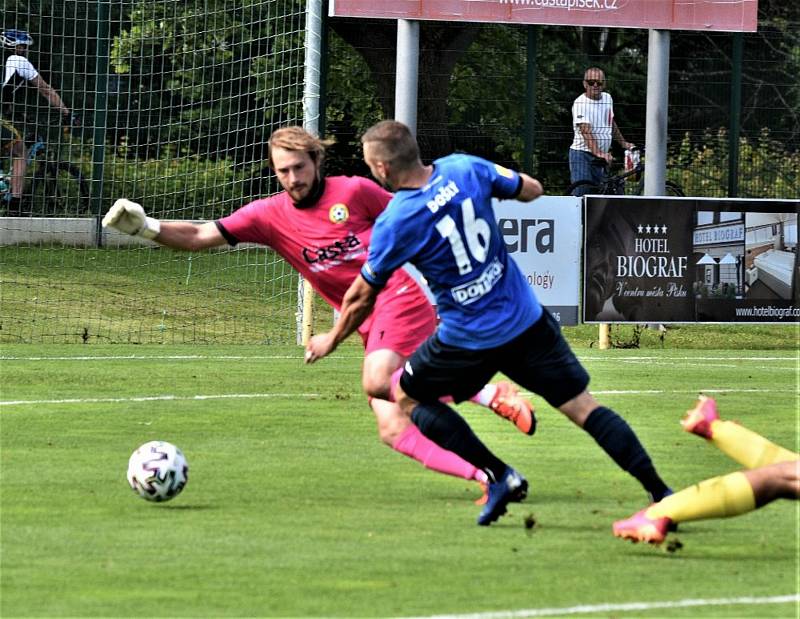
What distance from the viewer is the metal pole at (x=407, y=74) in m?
18.5

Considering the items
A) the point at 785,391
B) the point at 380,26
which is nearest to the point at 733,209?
the point at 785,391

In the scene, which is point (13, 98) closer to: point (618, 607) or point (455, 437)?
point (455, 437)

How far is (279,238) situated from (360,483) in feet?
4.52

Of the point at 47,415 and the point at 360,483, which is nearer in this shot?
the point at 360,483

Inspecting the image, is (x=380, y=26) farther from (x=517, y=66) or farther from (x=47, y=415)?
(x=47, y=415)

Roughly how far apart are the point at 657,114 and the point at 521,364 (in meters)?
12.5

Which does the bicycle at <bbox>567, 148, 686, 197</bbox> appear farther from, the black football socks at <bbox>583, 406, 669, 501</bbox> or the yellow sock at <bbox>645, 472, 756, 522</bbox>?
the yellow sock at <bbox>645, 472, 756, 522</bbox>

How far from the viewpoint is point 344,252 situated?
868 cm

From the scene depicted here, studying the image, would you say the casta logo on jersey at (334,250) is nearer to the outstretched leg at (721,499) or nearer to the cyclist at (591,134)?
the outstretched leg at (721,499)

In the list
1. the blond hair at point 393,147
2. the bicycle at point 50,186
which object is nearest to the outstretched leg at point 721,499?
the blond hair at point 393,147

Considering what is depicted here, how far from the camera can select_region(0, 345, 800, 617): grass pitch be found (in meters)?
6.07

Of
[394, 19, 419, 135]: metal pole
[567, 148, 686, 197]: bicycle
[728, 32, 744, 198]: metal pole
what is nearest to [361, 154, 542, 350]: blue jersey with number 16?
[394, 19, 419, 135]: metal pole

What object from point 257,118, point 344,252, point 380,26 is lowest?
point 344,252

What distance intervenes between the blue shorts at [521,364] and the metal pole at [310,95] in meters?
8.99
